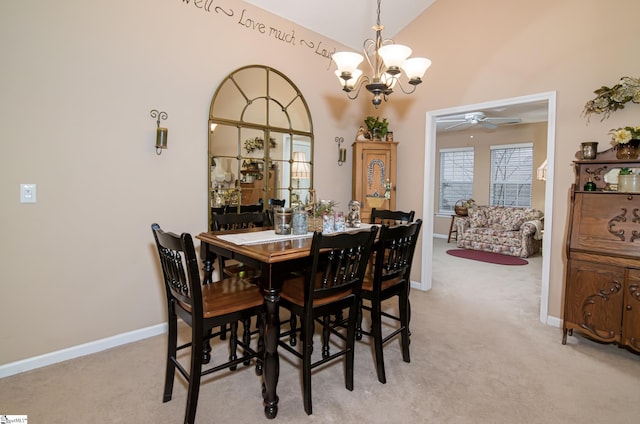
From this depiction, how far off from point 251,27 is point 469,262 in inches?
187

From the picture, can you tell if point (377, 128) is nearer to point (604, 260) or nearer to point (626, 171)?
point (626, 171)

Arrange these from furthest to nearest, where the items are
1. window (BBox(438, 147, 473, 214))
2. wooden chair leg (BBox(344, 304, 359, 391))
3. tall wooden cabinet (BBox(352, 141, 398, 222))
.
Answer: window (BBox(438, 147, 473, 214)) < tall wooden cabinet (BBox(352, 141, 398, 222)) < wooden chair leg (BBox(344, 304, 359, 391))

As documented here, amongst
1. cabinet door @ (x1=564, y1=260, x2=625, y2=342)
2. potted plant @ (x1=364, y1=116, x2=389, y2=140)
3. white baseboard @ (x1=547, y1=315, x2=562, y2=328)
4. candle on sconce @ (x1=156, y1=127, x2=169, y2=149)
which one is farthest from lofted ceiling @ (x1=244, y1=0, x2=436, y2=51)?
white baseboard @ (x1=547, y1=315, x2=562, y2=328)

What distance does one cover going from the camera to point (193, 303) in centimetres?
164

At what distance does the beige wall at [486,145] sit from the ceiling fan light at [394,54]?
5.88 meters

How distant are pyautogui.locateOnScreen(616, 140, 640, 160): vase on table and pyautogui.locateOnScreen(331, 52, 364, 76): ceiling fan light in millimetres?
2167

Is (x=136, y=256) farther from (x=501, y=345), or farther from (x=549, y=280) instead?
(x=549, y=280)

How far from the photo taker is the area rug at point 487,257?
18.8 ft

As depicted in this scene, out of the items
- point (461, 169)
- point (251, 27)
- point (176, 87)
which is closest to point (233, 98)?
point (176, 87)

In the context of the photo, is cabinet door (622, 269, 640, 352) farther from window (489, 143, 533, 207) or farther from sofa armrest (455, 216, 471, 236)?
window (489, 143, 533, 207)

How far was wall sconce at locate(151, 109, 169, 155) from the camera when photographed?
2686 millimetres

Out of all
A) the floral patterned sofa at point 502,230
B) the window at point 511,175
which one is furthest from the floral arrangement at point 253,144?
the window at point 511,175

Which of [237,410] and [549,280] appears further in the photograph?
[549,280]

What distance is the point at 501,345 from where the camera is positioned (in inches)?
108
